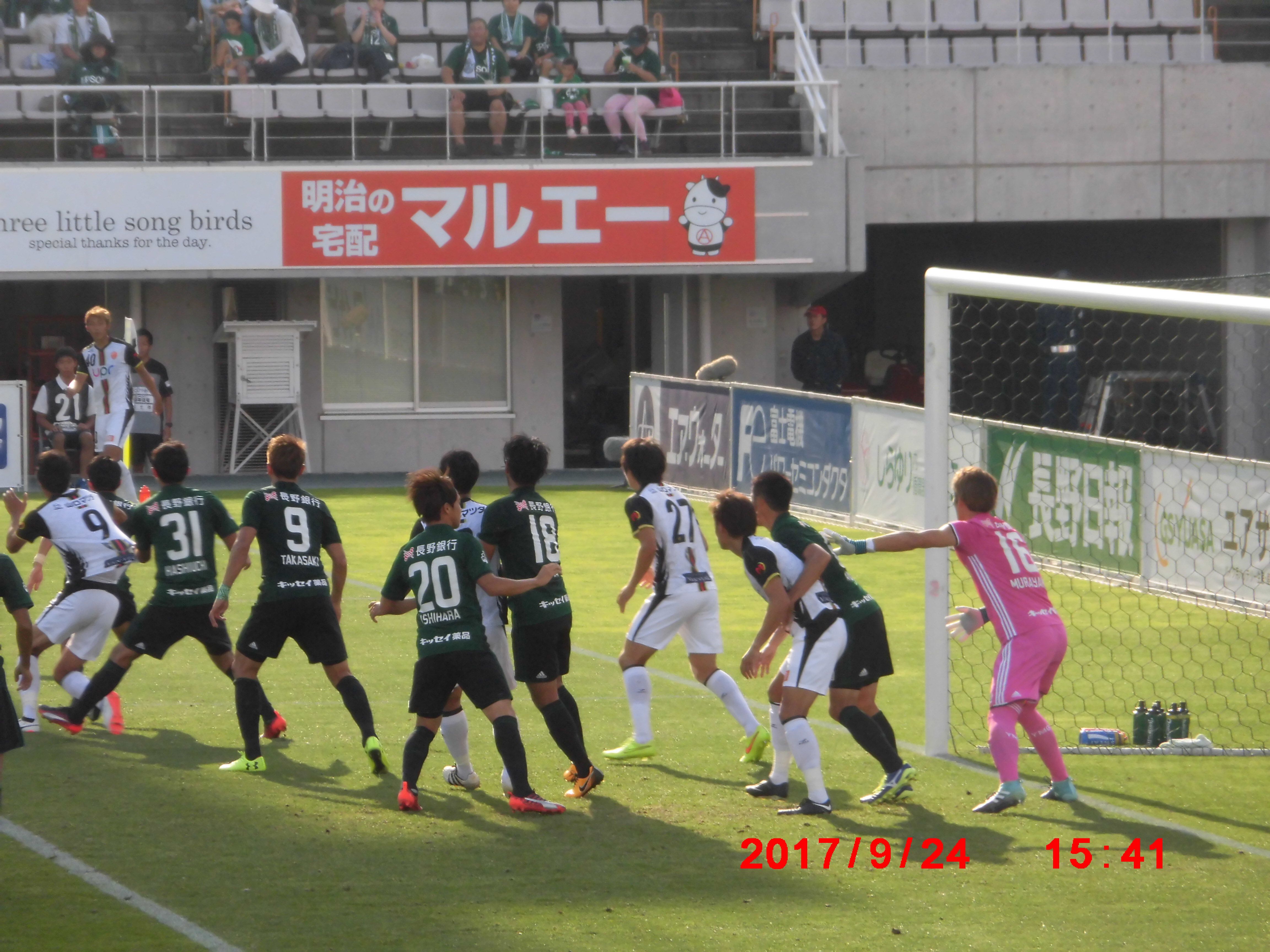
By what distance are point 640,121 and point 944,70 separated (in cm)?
468

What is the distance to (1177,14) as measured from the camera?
24.6 m

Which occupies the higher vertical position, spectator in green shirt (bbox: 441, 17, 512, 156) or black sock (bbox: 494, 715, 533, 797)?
spectator in green shirt (bbox: 441, 17, 512, 156)

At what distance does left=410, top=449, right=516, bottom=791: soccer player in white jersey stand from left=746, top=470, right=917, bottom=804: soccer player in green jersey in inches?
47.5

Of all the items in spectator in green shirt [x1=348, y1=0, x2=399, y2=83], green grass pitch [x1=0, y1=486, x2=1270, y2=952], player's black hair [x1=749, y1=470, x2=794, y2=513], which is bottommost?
green grass pitch [x1=0, y1=486, x2=1270, y2=952]

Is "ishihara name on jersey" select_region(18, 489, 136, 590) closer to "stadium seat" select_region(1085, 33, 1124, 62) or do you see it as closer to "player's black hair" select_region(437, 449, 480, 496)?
"player's black hair" select_region(437, 449, 480, 496)

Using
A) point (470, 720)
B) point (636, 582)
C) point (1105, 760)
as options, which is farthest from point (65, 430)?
point (1105, 760)

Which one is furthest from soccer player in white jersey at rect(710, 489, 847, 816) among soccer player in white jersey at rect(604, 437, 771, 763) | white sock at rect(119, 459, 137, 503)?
white sock at rect(119, 459, 137, 503)

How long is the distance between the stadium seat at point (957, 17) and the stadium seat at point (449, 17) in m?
7.30

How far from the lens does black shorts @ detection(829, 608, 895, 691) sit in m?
6.79

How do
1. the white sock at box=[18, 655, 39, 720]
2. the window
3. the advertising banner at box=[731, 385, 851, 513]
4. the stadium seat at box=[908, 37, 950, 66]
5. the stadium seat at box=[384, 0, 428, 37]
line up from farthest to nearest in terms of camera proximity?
the stadium seat at box=[908, 37, 950, 66] < the stadium seat at box=[384, 0, 428, 37] < the window < the advertising banner at box=[731, 385, 851, 513] < the white sock at box=[18, 655, 39, 720]

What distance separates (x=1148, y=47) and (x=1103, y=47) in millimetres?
675

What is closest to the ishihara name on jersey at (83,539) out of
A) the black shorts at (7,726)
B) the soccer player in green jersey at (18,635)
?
the soccer player in green jersey at (18,635)

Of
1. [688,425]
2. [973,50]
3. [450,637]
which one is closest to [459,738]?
[450,637]

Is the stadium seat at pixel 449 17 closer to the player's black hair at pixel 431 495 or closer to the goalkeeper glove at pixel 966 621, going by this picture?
the player's black hair at pixel 431 495
